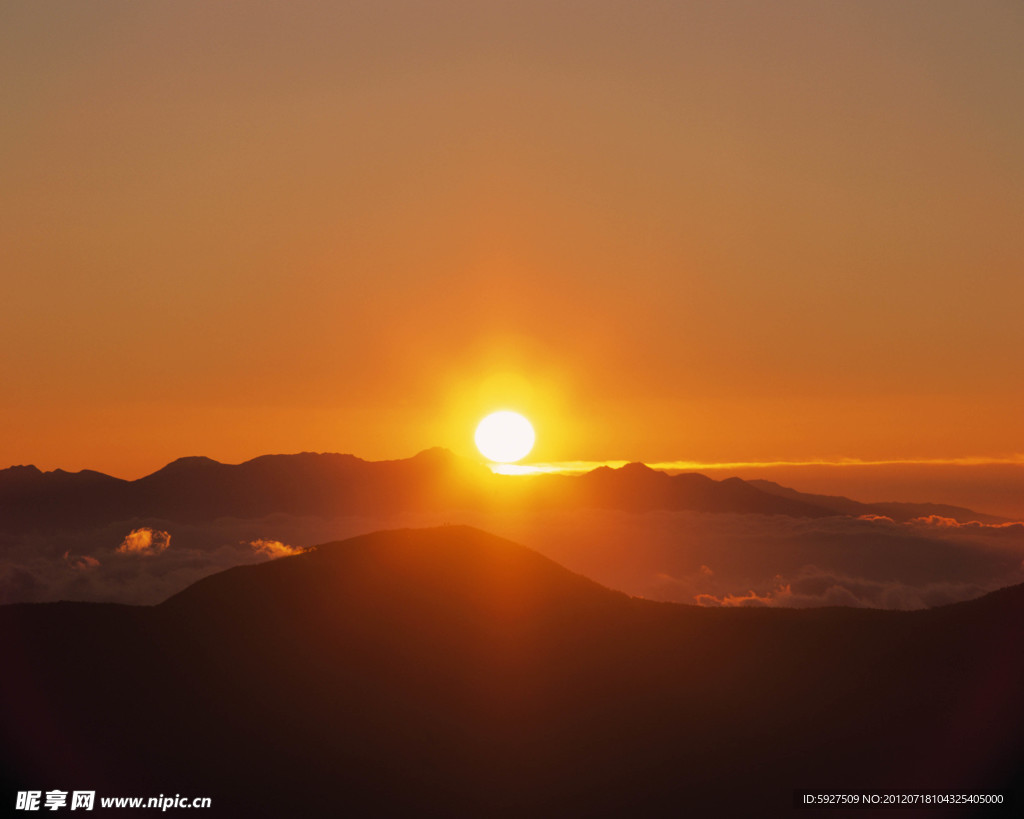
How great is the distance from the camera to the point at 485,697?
322ft

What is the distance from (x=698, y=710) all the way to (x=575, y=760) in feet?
41.9

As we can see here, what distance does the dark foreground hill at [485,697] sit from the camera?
83.9 m

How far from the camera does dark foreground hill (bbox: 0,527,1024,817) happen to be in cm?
8388

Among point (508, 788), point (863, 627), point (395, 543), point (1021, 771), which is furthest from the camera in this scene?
point (395, 543)

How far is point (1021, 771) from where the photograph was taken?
81250 mm

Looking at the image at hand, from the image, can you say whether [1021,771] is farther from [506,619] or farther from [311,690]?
[311,690]

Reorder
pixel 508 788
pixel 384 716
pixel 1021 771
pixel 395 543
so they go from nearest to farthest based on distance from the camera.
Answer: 1. pixel 1021 771
2. pixel 508 788
3. pixel 384 716
4. pixel 395 543

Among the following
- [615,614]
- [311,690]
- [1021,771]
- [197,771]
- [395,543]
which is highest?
[395,543]

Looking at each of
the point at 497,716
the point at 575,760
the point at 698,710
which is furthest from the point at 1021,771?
the point at 497,716

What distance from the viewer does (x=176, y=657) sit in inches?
3792

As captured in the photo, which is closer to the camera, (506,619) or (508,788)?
(508,788)

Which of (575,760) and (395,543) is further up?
(395,543)

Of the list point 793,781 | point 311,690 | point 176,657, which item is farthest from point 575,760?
point 176,657

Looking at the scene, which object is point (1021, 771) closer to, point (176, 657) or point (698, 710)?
point (698, 710)
